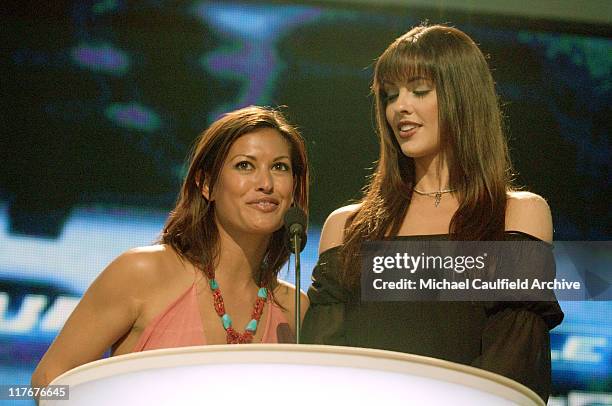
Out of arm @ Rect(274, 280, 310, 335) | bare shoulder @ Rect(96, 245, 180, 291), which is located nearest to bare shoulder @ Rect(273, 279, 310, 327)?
arm @ Rect(274, 280, 310, 335)

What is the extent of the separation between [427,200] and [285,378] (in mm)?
1164

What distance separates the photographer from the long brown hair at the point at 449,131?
1.93m

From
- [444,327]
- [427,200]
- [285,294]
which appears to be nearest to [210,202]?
[285,294]

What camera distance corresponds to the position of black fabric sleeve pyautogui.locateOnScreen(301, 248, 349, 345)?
1887mm

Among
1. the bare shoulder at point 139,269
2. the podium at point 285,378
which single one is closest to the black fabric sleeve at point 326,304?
the bare shoulder at point 139,269

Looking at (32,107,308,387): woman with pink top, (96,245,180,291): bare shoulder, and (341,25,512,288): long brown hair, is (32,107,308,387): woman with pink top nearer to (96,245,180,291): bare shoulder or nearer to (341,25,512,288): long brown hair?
(96,245,180,291): bare shoulder

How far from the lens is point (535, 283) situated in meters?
1.86

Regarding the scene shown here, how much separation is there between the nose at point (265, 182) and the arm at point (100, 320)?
283mm

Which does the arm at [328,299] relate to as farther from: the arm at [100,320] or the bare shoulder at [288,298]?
Result: the arm at [100,320]

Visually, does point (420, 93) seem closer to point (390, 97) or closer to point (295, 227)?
point (390, 97)

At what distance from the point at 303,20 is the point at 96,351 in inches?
42.5

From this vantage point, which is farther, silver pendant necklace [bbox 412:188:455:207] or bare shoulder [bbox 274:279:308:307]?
bare shoulder [bbox 274:279:308:307]

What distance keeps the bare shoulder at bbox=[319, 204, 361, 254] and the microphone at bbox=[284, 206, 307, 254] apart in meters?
0.34

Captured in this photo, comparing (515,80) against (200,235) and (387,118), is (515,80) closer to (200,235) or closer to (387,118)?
(387,118)
